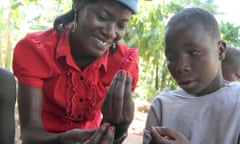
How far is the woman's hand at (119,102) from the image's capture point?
1.16 m

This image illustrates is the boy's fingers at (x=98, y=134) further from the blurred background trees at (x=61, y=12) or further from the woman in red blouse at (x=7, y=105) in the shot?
the blurred background trees at (x=61, y=12)

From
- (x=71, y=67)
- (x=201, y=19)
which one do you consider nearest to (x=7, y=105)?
(x=71, y=67)

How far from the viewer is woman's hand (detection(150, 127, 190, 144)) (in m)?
1.07

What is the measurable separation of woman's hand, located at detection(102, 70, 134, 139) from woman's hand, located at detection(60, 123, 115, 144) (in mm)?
39

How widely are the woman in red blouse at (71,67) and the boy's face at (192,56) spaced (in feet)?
0.74

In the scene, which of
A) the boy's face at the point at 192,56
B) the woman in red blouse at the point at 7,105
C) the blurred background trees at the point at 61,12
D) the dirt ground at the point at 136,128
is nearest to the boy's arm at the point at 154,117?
the boy's face at the point at 192,56

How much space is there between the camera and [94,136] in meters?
1.15

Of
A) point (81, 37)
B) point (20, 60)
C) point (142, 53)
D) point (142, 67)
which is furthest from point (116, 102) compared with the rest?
point (142, 67)

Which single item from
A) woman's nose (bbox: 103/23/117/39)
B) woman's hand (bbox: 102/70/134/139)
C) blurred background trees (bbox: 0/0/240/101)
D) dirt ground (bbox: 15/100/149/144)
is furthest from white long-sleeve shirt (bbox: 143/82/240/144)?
blurred background trees (bbox: 0/0/240/101)

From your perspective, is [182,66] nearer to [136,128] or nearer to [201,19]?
[201,19]

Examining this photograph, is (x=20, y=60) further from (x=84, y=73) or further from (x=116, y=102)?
(x=116, y=102)

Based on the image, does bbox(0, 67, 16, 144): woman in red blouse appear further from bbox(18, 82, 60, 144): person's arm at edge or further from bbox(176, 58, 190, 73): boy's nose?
bbox(176, 58, 190, 73): boy's nose

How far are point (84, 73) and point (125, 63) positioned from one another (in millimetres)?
181

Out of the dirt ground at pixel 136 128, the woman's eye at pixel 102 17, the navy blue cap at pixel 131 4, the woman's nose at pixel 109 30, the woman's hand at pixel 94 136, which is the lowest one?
the dirt ground at pixel 136 128
